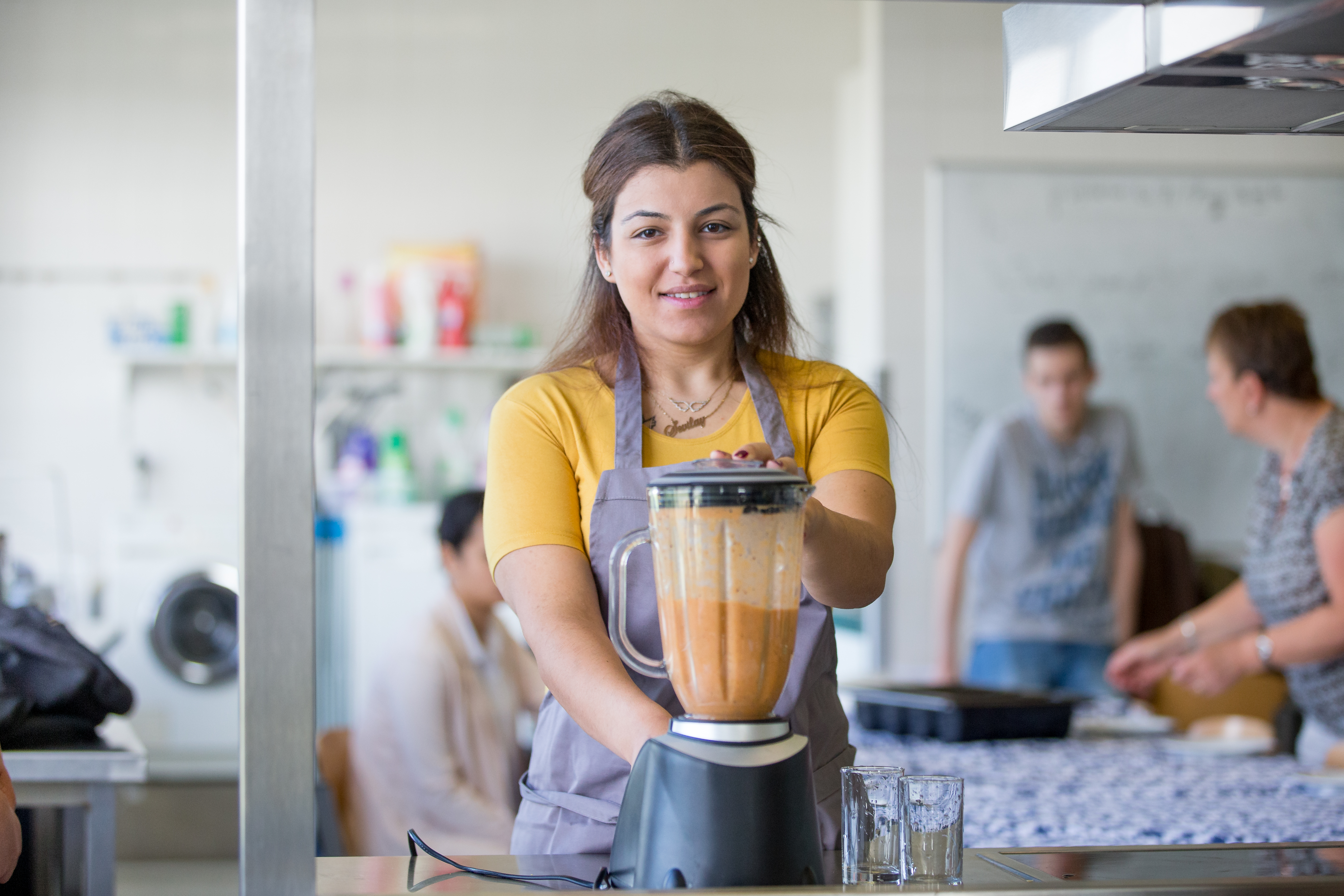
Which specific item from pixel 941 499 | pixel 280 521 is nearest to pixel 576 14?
pixel 941 499

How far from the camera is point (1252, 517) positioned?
2.45 m

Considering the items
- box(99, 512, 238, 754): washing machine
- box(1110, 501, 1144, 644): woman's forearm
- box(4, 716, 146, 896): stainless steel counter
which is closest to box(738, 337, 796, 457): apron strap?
box(4, 716, 146, 896): stainless steel counter

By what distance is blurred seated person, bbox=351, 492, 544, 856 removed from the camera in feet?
8.63

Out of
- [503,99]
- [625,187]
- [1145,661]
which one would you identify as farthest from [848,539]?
[503,99]

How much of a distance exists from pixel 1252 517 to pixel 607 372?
5.44 feet

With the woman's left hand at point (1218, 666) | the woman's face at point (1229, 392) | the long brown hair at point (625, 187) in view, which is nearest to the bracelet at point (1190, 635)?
the woman's left hand at point (1218, 666)

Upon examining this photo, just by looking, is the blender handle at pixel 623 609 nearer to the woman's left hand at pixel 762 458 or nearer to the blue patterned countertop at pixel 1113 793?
the woman's left hand at pixel 762 458

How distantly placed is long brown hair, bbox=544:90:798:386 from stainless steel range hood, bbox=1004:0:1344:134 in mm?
265

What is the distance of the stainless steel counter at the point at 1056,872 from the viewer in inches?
36.5

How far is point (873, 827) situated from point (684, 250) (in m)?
0.52

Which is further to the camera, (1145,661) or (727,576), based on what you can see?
(1145,661)

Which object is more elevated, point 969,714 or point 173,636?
point 969,714

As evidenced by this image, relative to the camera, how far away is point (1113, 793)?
1.92m

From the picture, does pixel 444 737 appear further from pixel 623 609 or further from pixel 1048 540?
pixel 1048 540
